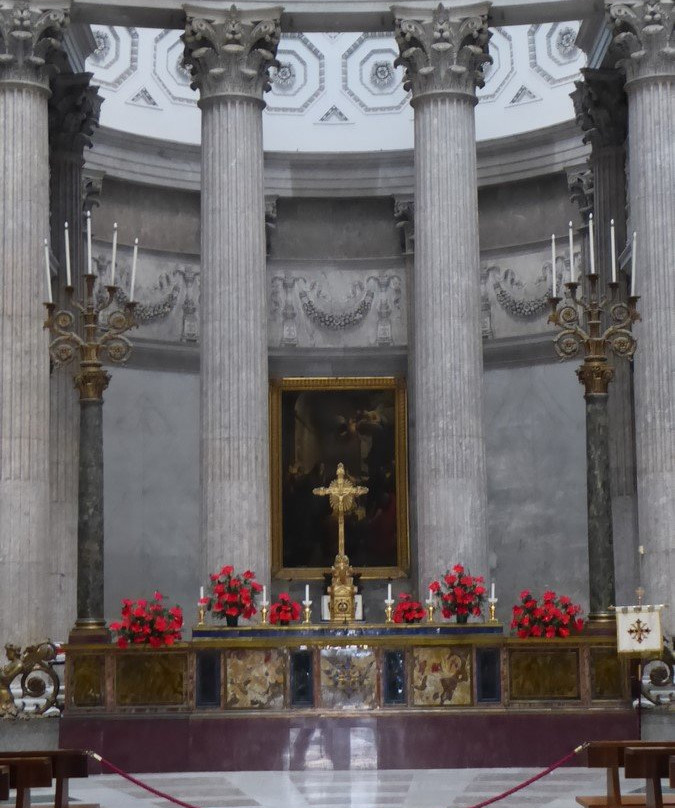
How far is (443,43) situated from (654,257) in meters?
A: 4.49

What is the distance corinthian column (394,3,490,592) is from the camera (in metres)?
22.6

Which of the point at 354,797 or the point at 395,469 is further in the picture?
the point at 395,469

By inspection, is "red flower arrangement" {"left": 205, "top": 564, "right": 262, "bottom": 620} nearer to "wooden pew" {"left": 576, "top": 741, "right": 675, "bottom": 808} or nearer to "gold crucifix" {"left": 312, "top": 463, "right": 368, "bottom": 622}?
"gold crucifix" {"left": 312, "top": 463, "right": 368, "bottom": 622}

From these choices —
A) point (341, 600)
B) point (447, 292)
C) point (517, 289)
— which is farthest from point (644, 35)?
point (341, 600)

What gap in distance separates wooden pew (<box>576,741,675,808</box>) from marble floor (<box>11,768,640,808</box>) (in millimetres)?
1192

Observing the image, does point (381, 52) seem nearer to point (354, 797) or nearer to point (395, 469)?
point (395, 469)

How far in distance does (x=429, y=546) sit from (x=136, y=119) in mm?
12471

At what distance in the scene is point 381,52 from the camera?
3266 cm

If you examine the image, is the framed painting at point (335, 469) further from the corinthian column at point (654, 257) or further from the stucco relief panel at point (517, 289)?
the corinthian column at point (654, 257)

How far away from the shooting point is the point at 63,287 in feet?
86.0

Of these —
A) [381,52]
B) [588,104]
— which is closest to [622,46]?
[588,104]

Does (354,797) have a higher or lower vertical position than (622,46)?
lower

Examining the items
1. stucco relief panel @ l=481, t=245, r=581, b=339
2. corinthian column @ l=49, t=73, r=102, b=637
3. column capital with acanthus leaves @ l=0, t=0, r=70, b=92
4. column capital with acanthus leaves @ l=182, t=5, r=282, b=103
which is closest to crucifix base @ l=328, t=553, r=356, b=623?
corinthian column @ l=49, t=73, r=102, b=637

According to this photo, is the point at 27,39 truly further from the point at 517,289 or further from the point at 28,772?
the point at 28,772
